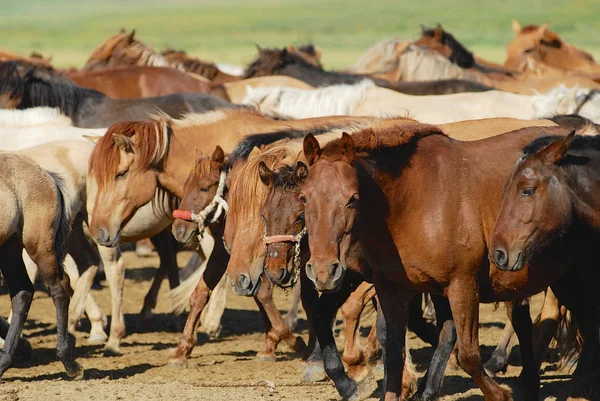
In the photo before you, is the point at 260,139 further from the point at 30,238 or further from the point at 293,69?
the point at 293,69

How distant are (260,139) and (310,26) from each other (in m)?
69.2

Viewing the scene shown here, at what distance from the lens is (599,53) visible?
4653 centimetres

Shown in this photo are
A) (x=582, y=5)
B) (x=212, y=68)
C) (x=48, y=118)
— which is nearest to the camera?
(x=48, y=118)

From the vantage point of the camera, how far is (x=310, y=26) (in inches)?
2931

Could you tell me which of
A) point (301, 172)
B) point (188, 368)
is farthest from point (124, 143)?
point (301, 172)

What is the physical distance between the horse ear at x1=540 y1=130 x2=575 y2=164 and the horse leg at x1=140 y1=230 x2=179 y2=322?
16.5 ft

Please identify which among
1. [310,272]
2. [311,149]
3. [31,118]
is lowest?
[31,118]

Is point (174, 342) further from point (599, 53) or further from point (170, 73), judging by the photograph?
point (599, 53)

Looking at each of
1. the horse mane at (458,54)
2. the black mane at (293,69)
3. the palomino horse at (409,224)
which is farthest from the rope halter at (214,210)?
the horse mane at (458,54)

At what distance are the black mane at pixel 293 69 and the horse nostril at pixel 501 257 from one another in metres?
9.19

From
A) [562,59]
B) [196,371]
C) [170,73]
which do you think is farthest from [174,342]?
[562,59]

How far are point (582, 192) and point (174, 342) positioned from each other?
461cm

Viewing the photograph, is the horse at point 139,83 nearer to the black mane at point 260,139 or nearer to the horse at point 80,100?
the horse at point 80,100

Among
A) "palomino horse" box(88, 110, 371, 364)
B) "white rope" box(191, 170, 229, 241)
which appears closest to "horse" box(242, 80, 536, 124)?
"palomino horse" box(88, 110, 371, 364)
